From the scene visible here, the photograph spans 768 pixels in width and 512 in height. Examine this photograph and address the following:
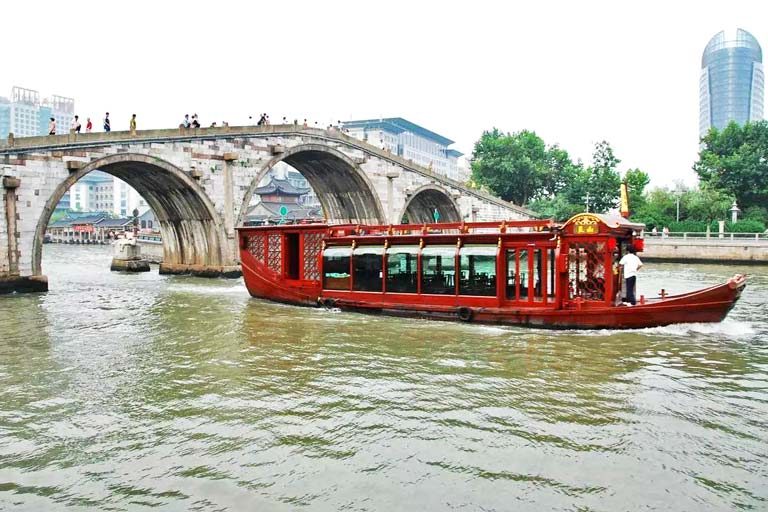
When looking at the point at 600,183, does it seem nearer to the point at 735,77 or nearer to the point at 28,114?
the point at 735,77

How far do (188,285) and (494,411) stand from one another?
54.4ft

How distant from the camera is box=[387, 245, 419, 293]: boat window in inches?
539

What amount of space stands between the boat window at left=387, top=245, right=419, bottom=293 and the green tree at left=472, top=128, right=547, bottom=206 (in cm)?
3867

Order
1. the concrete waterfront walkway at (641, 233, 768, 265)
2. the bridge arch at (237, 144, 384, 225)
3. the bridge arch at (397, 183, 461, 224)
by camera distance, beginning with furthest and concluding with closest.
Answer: the bridge arch at (397, 183, 461, 224)
the concrete waterfront walkway at (641, 233, 768, 265)
the bridge arch at (237, 144, 384, 225)

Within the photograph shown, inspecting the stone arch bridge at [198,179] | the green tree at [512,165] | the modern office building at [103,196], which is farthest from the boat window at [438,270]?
the modern office building at [103,196]

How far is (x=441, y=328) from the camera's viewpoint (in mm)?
12531

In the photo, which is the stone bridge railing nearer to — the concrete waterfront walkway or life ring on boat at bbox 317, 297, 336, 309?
life ring on boat at bbox 317, 297, 336, 309

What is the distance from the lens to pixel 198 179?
23828mm

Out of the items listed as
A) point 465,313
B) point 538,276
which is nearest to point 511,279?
point 538,276

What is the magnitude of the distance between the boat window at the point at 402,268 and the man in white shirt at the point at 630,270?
13.6 ft

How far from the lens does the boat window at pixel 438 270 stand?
43.2ft

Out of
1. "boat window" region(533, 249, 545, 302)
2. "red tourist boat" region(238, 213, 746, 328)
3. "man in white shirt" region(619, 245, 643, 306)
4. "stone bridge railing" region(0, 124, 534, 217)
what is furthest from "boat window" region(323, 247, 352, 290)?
"stone bridge railing" region(0, 124, 534, 217)

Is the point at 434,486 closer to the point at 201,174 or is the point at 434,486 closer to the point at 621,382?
the point at 621,382

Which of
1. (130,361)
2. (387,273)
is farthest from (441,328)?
(130,361)
